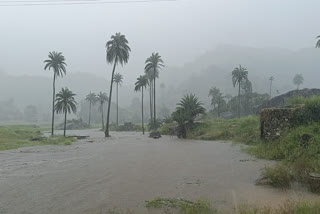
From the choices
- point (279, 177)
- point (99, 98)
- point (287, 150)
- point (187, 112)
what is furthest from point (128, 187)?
point (99, 98)

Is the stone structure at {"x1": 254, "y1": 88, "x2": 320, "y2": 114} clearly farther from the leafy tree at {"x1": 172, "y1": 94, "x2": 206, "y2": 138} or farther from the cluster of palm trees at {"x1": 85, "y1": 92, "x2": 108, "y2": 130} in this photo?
the cluster of palm trees at {"x1": 85, "y1": 92, "x2": 108, "y2": 130}

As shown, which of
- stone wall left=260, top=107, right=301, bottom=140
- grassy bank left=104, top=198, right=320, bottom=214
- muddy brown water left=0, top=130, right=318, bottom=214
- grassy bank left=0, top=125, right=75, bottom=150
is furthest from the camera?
grassy bank left=0, top=125, right=75, bottom=150

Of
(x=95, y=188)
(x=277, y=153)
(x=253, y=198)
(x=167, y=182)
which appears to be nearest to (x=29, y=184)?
(x=95, y=188)

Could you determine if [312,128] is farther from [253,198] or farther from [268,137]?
[253,198]

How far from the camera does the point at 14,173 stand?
11914 millimetres

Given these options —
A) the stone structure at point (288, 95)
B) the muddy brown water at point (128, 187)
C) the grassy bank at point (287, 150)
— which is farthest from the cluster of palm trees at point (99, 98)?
the muddy brown water at point (128, 187)

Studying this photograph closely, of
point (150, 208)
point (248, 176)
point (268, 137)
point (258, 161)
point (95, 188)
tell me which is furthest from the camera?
point (268, 137)

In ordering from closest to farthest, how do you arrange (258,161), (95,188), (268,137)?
(95,188) → (258,161) → (268,137)

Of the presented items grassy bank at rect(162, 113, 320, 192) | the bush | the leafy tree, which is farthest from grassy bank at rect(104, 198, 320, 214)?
the leafy tree

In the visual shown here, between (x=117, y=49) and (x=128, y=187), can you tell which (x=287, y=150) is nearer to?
(x=128, y=187)

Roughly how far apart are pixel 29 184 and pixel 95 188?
268cm

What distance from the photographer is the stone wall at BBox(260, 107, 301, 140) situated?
51.2 feet

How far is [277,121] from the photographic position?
52.4ft

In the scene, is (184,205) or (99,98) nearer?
(184,205)
